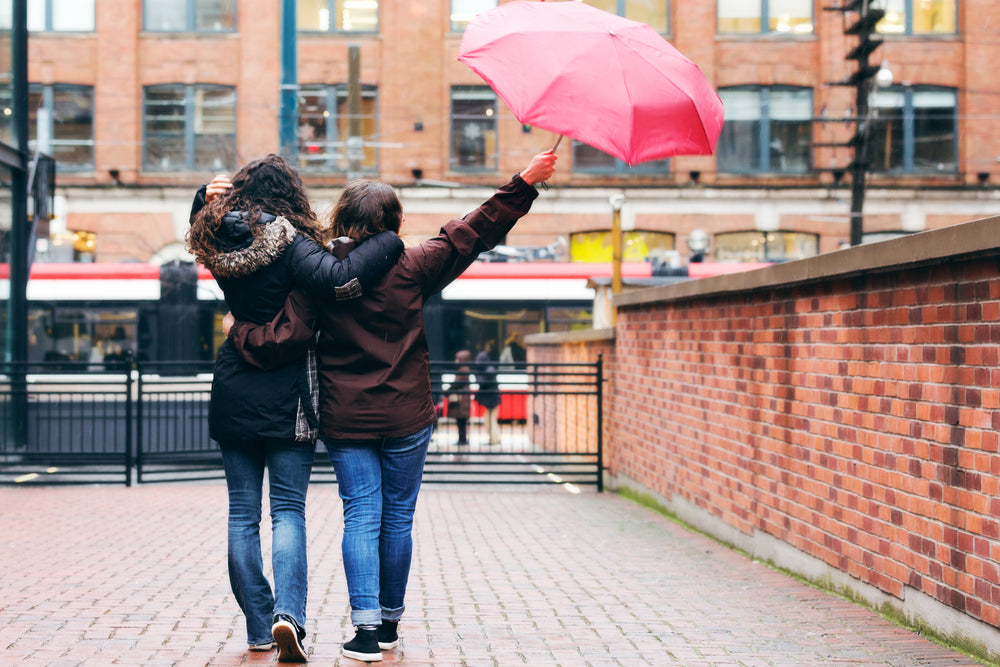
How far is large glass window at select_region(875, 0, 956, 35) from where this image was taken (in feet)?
107

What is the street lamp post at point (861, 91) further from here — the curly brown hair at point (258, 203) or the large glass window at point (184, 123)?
the curly brown hair at point (258, 203)

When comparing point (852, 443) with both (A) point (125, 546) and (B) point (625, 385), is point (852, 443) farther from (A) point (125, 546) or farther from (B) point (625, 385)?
(B) point (625, 385)

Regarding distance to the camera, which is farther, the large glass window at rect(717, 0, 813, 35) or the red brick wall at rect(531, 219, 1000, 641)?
the large glass window at rect(717, 0, 813, 35)

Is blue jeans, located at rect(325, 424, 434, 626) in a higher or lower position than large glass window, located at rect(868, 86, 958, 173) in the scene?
lower

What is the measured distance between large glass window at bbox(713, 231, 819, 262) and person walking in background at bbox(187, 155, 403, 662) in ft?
94.9

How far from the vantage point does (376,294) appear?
420 cm

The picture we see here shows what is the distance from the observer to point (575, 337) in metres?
14.6

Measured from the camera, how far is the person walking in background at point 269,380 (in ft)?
13.5

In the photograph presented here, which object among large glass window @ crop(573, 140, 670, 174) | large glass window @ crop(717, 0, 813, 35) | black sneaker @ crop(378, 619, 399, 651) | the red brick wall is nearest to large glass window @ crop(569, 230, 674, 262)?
large glass window @ crop(573, 140, 670, 174)

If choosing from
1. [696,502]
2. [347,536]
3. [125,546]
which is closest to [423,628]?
[347,536]

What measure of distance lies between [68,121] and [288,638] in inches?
1231

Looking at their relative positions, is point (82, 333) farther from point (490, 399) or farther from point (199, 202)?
point (199, 202)

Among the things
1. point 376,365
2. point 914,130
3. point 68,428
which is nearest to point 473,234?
point 376,365

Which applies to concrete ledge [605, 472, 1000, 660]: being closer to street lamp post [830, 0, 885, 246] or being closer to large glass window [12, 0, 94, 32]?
street lamp post [830, 0, 885, 246]
